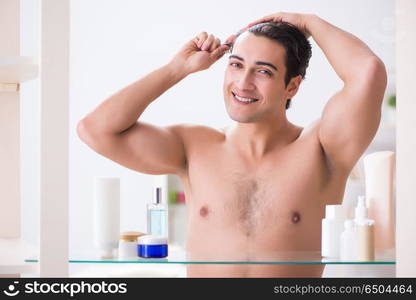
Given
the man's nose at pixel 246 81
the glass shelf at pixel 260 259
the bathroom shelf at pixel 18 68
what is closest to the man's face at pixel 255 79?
the man's nose at pixel 246 81

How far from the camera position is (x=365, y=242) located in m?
1.19

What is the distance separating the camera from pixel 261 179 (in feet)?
4.57

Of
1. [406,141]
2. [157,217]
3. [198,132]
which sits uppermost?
[198,132]

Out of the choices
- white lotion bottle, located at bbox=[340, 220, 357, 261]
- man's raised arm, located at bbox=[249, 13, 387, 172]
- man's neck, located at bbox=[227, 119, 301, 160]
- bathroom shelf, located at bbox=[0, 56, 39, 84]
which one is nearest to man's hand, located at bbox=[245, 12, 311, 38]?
man's raised arm, located at bbox=[249, 13, 387, 172]

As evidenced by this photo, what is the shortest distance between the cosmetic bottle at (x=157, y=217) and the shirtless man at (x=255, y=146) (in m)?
0.10

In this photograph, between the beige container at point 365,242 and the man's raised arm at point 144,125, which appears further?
the man's raised arm at point 144,125

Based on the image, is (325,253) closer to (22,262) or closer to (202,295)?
(202,295)

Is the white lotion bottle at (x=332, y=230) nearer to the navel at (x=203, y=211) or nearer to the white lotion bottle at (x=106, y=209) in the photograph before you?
the navel at (x=203, y=211)

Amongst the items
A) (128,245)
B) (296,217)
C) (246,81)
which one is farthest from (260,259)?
(246,81)

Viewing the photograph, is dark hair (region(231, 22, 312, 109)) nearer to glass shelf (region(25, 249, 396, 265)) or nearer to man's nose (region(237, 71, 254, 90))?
man's nose (region(237, 71, 254, 90))

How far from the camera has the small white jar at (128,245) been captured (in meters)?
1.21

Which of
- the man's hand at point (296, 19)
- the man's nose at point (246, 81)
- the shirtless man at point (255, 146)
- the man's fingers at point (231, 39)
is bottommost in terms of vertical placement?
the shirtless man at point (255, 146)

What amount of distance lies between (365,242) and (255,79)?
18.0 inches

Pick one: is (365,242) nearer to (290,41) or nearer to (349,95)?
(349,95)
